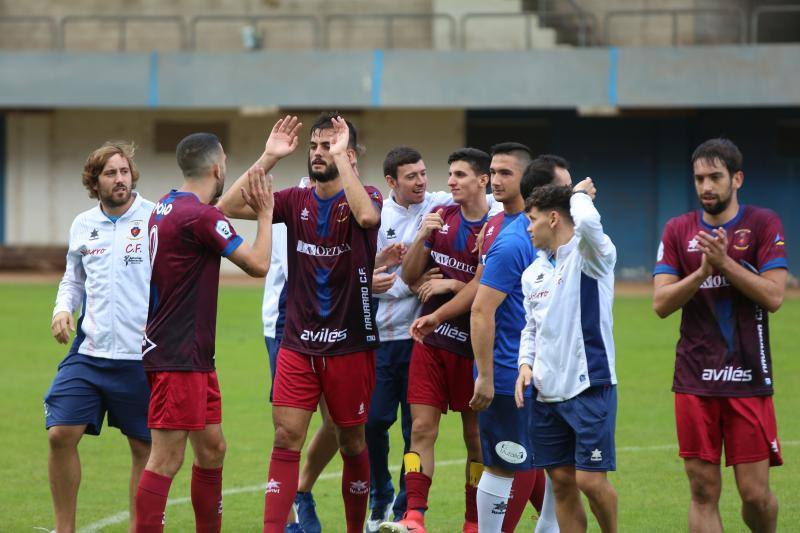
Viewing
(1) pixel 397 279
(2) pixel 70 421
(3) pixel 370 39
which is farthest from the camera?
(3) pixel 370 39

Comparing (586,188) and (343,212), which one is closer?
(586,188)

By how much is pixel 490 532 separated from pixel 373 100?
2245 cm

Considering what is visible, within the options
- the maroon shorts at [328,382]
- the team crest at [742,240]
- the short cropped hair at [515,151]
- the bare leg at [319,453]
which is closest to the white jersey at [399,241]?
the short cropped hair at [515,151]

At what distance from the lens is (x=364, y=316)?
24.1 feet

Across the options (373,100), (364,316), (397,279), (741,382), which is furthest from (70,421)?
(373,100)

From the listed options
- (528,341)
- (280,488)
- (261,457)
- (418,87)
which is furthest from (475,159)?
(418,87)

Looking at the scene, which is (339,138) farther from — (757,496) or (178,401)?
(757,496)

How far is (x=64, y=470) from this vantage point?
286 inches

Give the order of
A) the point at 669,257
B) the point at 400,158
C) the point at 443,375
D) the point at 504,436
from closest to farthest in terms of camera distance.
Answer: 1. the point at 669,257
2. the point at 504,436
3. the point at 443,375
4. the point at 400,158

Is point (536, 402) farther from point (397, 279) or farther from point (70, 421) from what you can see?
point (70, 421)

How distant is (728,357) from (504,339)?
5.04ft

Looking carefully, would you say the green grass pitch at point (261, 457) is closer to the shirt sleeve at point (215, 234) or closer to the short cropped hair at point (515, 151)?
the shirt sleeve at point (215, 234)

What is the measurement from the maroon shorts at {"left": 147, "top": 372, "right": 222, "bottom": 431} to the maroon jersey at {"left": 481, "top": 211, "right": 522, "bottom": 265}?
6.42 ft

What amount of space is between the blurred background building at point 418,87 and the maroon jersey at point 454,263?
67.5ft
